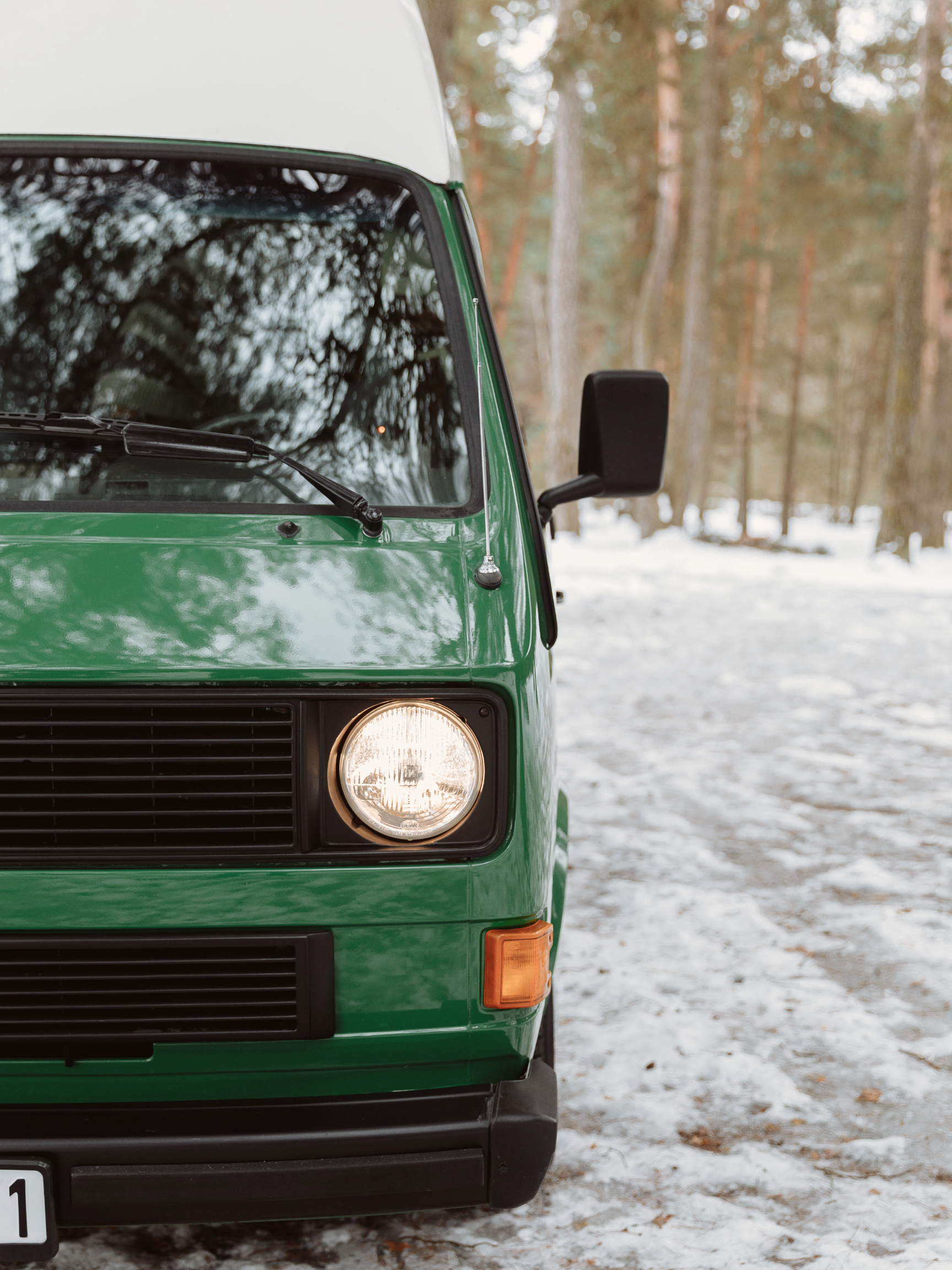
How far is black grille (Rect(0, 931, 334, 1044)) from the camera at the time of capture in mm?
2082

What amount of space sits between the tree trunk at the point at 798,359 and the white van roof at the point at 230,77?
28835 millimetres

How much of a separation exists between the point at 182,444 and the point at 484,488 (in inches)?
25.2


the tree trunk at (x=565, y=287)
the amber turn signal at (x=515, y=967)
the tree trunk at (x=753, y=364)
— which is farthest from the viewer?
the tree trunk at (x=753, y=364)

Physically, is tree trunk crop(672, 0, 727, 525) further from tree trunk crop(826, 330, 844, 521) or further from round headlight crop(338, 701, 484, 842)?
round headlight crop(338, 701, 484, 842)

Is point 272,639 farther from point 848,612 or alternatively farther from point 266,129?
point 848,612

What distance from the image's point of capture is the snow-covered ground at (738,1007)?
104 inches

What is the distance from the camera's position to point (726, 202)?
34.2 meters

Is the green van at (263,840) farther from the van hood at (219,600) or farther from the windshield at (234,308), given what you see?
the windshield at (234,308)

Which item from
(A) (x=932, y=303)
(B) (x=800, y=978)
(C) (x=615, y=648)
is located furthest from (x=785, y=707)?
(A) (x=932, y=303)

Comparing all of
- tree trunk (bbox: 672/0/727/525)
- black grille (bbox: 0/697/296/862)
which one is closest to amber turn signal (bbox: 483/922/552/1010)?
black grille (bbox: 0/697/296/862)

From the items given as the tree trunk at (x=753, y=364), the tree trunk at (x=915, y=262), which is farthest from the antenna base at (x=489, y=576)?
the tree trunk at (x=753, y=364)

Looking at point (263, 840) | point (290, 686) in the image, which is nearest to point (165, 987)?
point (263, 840)

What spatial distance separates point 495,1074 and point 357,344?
1700 mm

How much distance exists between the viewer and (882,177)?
22.6 m
